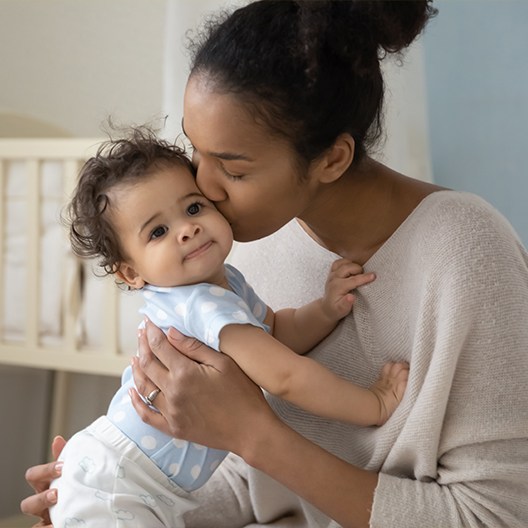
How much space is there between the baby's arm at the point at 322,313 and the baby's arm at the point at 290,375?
172 millimetres

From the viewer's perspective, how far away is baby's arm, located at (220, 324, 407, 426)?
108 centimetres

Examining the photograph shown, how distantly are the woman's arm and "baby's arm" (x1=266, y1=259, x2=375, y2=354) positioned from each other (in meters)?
0.18

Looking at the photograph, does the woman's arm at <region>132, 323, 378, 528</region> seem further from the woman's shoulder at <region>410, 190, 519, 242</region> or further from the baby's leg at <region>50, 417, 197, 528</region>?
the woman's shoulder at <region>410, 190, 519, 242</region>

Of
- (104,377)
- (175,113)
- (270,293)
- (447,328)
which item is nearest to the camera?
(447,328)

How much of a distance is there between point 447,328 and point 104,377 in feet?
6.26

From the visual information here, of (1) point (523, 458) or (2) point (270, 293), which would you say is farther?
(2) point (270, 293)

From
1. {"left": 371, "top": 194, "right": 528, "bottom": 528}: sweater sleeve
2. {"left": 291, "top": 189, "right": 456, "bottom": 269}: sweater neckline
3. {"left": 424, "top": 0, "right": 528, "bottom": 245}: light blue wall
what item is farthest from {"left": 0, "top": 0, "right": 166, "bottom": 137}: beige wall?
{"left": 371, "top": 194, "right": 528, "bottom": 528}: sweater sleeve

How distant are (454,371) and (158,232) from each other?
44cm

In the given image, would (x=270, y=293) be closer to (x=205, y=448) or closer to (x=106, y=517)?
(x=205, y=448)

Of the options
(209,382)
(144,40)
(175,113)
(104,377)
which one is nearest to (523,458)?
(209,382)

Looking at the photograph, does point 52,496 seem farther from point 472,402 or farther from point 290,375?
point 472,402

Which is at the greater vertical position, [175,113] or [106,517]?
[175,113]

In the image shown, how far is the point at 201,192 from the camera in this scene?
3.88 ft

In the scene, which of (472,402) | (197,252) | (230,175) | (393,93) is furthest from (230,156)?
(393,93)
